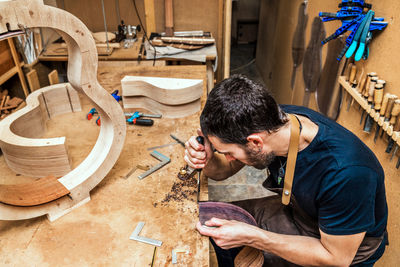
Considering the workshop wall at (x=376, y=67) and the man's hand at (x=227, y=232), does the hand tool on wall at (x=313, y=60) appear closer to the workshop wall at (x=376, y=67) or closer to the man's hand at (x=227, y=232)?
the workshop wall at (x=376, y=67)

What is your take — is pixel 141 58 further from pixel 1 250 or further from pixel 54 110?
pixel 1 250

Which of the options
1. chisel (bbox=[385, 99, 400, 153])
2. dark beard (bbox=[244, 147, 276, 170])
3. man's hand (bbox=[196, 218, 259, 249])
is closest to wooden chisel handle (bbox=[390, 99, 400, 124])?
chisel (bbox=[385, 99, 400, 153])

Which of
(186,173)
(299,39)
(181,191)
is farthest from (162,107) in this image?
(299,39)

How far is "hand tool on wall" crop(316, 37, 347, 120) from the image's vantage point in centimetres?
253

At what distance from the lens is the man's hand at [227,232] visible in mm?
1247

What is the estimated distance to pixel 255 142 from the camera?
3.86 feet

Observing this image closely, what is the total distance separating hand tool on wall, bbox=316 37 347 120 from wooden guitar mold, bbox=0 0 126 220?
1.98 m

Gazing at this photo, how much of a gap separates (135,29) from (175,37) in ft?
2.27

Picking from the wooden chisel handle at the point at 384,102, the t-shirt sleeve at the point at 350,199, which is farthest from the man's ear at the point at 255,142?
the wooden chisel handle at the point at 384,102

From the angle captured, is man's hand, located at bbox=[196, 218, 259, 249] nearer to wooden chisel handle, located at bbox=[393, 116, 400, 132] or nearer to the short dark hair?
the short dark hair

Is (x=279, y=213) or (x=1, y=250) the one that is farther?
(x=279, y=213)

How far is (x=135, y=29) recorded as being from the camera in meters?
4.26

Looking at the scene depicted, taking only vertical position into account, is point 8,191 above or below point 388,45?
below

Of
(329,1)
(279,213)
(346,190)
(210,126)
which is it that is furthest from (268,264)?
(329,1)
